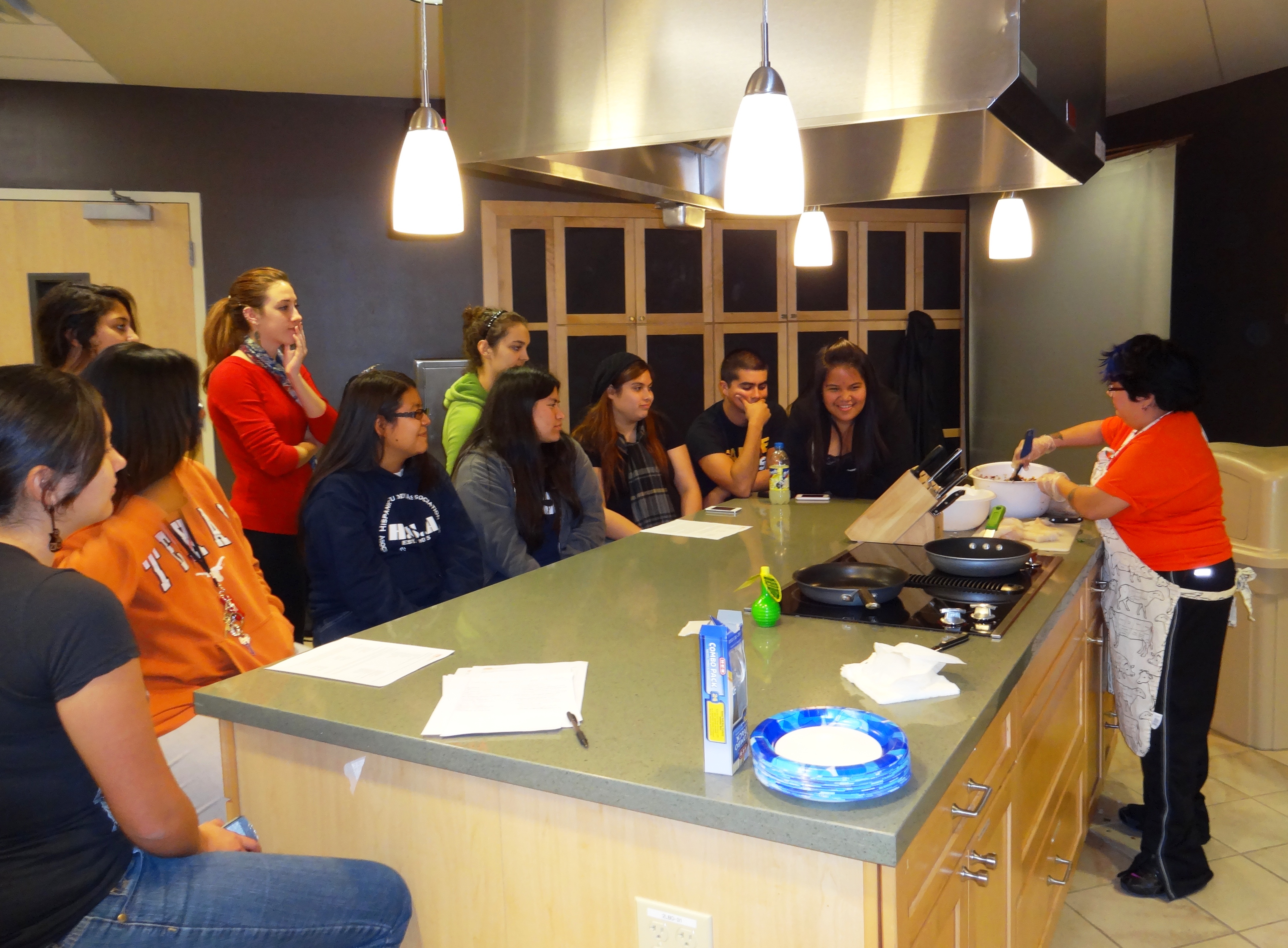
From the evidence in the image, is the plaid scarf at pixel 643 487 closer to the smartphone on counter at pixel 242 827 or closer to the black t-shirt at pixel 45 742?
the smartphone on counter at pixel 242 827

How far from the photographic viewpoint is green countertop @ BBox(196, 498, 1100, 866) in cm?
116

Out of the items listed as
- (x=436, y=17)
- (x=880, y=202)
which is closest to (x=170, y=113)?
(x=436, y=17)

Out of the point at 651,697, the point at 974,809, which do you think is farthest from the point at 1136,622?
the point at 651,697

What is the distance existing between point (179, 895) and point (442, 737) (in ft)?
1.36

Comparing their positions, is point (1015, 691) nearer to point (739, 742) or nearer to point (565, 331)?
point (739, 742)

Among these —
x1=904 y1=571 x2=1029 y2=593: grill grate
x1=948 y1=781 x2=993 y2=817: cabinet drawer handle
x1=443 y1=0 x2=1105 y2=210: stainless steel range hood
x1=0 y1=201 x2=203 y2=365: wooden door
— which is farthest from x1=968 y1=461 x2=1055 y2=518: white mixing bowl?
x1=0 y1=201 x2=203 y2=365: wooden door

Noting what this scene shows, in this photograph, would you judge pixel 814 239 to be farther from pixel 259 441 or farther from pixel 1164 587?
pixel 259 441

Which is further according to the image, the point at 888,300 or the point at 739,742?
the point at 888,300

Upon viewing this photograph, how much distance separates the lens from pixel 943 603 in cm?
199

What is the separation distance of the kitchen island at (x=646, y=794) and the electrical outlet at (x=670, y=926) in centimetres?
1

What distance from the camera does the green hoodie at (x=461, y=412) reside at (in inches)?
135

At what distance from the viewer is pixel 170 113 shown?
4.25 m

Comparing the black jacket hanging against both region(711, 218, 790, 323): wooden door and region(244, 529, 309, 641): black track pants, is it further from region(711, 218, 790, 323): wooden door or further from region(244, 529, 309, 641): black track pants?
region(244, 529, 309, 641): black track pants

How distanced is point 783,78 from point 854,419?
1.90 metres
